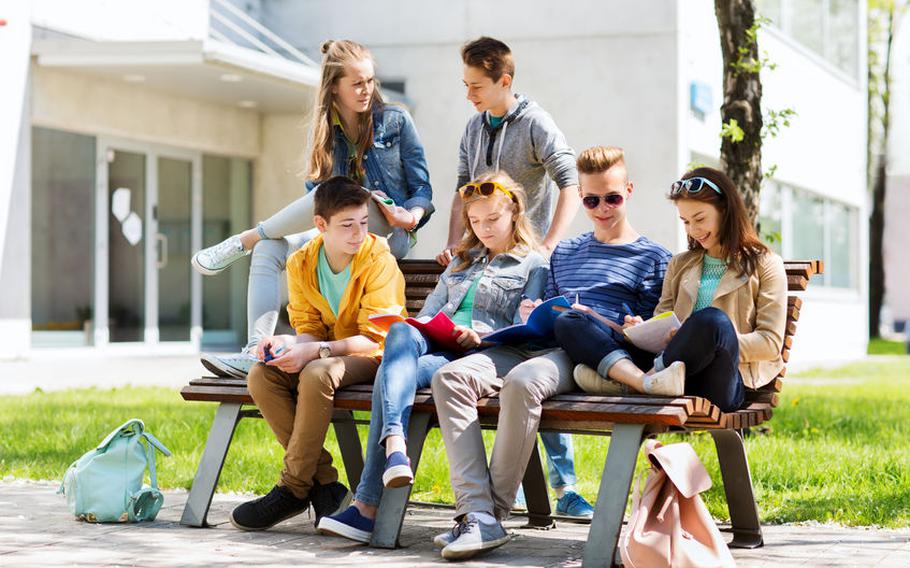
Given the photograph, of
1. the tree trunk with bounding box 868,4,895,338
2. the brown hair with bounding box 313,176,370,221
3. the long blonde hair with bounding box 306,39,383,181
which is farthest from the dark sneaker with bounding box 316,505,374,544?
the tree trunk with bounding box 868,4,895,338

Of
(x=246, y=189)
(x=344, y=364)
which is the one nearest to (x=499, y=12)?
(x=246, y=189)

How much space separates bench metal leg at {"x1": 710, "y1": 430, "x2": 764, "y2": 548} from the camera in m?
4.73

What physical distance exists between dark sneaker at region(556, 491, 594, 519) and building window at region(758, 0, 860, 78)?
15295 millimetres

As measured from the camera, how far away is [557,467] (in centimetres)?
556

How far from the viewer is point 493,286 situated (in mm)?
5078

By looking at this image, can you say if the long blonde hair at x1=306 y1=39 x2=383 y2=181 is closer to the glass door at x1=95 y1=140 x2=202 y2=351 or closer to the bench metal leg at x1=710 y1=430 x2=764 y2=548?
the bench metal leg at x1=710 y1=430 x2=764 y2=548

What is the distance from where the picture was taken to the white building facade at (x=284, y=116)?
1588 cm

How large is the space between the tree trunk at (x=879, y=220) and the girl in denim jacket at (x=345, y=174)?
3004 cm

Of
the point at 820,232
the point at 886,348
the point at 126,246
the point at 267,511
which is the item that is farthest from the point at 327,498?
the point at 886,348

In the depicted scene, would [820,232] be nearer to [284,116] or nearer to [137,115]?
[284,116]

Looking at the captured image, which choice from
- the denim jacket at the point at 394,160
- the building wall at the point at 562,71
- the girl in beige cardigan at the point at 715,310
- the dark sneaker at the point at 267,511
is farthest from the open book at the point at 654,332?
the building wall at the point at 562,71

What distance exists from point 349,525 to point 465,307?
95cm

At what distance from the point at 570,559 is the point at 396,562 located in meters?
0.57

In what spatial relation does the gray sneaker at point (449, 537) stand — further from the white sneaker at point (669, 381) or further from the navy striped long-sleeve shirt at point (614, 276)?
the navy striped long-sleeve shirt at point (614, 276)
